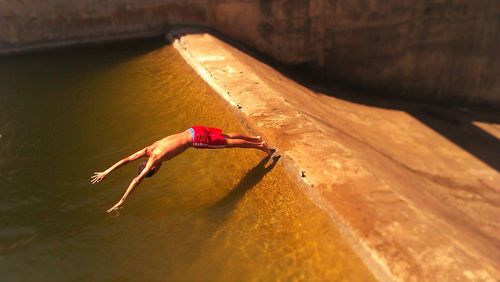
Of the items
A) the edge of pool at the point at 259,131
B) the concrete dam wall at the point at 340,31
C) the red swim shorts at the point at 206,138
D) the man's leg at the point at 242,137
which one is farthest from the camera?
the concrete dam wall at the point at 340,31

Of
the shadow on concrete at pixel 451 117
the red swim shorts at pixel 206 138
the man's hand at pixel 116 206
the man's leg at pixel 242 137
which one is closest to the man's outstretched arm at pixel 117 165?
the man's hand at pixel 116 206

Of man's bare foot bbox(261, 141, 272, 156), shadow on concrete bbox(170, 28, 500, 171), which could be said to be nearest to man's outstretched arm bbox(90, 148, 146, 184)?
man's bare foot bbox(261, 141, 272, 156)

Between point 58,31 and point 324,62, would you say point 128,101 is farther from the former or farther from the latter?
point 324,62

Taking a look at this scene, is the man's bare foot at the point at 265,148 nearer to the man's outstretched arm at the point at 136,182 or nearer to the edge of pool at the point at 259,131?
the edge of pool at the point at 259,131

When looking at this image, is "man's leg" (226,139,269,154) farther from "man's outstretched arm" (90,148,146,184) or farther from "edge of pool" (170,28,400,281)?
"man's outstretched arm" (90,148,146,184)

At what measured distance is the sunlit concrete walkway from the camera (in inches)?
225

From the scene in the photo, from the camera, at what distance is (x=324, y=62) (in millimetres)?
16922

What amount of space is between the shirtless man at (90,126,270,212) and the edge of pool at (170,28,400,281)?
2.28ft

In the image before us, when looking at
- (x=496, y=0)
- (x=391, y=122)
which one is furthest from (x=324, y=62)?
(x=496, y=0)

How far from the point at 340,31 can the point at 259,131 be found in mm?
9338

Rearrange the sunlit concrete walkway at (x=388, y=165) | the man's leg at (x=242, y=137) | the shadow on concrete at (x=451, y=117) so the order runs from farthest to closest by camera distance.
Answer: the shadow on concrete at (x=451, y=117) → the man's leg at (x=242, y=137) → the sunlit concrete walkway at (x=388, y=165)

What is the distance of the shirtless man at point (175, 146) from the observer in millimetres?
6883

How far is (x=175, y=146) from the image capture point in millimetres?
7195

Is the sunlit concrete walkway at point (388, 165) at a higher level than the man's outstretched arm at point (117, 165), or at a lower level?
lower
